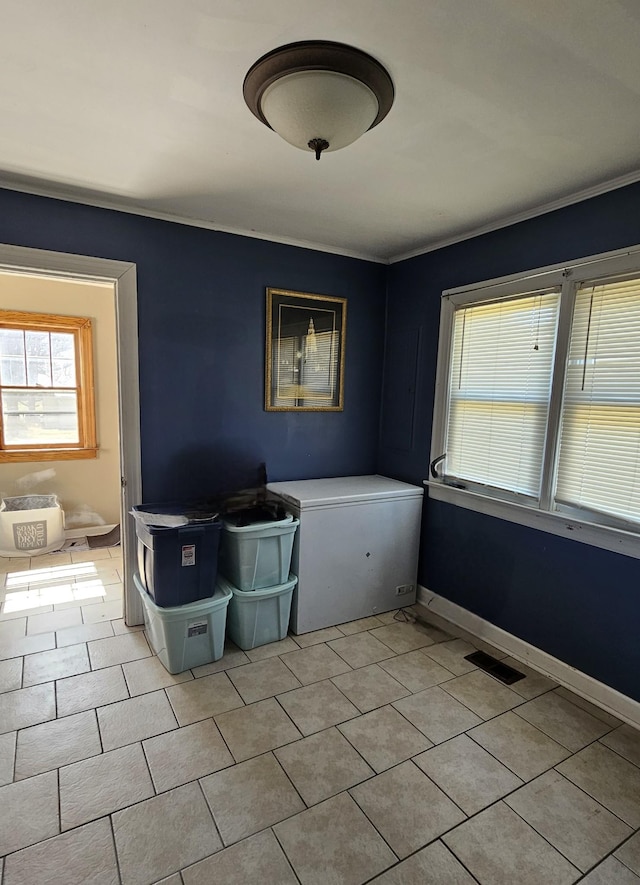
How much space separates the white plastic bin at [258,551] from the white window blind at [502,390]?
121cm

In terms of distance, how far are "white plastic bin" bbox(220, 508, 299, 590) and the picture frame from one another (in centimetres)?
89

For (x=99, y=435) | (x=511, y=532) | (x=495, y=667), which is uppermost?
(x=99, y=435)

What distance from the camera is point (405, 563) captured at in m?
3.11

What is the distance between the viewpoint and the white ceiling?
46.2 inches

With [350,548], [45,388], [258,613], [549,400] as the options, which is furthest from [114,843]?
[45,388]

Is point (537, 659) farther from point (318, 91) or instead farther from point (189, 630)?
point (318, 91)

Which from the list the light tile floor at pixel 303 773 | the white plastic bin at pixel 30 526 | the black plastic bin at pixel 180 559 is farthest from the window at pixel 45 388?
the black plastic bin at pixel 180 559

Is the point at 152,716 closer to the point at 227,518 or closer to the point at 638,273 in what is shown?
the point at 227,518

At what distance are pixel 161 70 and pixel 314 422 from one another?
2.20 meters

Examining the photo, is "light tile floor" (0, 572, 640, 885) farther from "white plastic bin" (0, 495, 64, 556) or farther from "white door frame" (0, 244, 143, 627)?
"white plastic bin" (0, 495, 64, 556)

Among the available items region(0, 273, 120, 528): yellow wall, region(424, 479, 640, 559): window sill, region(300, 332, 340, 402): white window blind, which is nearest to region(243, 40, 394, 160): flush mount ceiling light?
region(300, 332, 340, 402): white window blind

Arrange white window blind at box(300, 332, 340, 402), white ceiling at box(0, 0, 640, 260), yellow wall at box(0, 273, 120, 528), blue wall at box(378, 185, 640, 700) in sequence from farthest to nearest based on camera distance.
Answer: yellow wall at box(0, 273, 120, 528)
white window blind at box(300, 332, 340, 402)
blue wall at box(378, 185, 640, 700)
white ceiling at box(0, 0, 640, 260)

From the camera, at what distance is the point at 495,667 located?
248cm

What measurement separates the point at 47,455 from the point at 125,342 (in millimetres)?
2218
